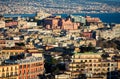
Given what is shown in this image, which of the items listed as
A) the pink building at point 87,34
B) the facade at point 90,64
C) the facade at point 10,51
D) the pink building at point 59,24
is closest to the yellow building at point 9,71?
the facade at point 90,64

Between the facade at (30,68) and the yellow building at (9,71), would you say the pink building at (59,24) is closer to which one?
the facade at (30,68)

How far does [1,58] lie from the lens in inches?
1946

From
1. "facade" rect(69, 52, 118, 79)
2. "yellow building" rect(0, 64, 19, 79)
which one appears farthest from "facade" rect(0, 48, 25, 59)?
"yellow building" rect(0, 64, 19, 79)

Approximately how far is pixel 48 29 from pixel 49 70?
154 feet

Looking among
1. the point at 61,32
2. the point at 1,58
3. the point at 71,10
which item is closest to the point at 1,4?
the point at 71,10

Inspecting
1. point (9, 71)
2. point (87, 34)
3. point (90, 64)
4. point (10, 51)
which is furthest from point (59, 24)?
point (9, 71)

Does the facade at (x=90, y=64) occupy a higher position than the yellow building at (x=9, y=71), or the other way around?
the yellow building at (x=9, y=71)

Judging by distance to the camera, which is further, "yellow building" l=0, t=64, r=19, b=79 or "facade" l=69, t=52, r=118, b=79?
"facade" l=69, t=52, r=118, b=79

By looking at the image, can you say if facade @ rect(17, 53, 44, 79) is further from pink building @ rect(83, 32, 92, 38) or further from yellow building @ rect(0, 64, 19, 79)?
pink building @ rect(83, 32, 92, 38)

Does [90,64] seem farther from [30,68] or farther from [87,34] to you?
[87,34]

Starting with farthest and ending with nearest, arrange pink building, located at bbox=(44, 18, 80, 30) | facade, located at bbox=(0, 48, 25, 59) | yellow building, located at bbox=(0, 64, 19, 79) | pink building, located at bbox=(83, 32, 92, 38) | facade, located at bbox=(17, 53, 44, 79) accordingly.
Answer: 1. pink building, located at bbox=(44, 18, 80, 30)
2. pink building, located at bbox=(83, 32, 92, 38)
3. facade, located at bbox=(0, 48, 25, 59)
4. facade, located at bbox=(17, 53, 44, 79)
5. yellow building, located at bbox=(0, 64, 19, 79)

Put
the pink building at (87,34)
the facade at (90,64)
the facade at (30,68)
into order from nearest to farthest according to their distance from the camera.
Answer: the facade at (30,68) → the facade at (90,64) → the pink building at (87,34)

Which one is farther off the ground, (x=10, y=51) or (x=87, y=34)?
(x=10, y=51)

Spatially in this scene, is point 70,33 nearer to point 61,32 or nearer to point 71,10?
point 61,32
